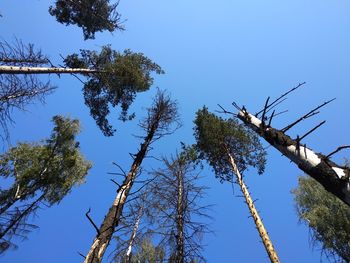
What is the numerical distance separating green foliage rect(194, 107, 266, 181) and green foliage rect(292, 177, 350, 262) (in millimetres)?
3179

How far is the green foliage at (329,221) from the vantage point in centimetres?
1157

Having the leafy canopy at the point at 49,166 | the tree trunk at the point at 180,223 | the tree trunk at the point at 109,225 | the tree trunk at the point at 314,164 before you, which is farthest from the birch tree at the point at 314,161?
the leafy canopy at the point at 49,166

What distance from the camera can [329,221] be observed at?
479 inches

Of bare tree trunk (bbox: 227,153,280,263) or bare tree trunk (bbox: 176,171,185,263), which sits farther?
bare tree trunk (bbox: 227,153,280,263)

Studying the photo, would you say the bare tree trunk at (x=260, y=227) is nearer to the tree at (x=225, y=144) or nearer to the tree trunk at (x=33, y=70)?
the tree at (x=225, y=144)

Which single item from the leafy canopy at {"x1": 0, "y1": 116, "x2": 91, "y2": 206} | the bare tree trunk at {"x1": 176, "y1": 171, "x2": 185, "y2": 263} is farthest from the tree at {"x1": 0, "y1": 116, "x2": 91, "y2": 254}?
the bare tree trunk at {"x1": 176, "y1": 171, "x2": 185, "y2": 263}

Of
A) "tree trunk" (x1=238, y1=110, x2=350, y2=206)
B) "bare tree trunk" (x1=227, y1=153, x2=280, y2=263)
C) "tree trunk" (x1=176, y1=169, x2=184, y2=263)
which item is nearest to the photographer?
"tree trunk" (x1=238, y1=110, x2=350, y2=206)

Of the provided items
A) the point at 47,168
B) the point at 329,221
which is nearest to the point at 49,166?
the point at 47,168

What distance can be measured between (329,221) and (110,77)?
1141cm

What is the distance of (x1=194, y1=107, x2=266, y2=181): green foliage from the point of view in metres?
12.6

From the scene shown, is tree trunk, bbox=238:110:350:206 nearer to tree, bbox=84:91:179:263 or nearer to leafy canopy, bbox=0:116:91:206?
tree, bbox=84:91:179:263

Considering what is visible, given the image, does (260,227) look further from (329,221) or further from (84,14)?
(84,14)

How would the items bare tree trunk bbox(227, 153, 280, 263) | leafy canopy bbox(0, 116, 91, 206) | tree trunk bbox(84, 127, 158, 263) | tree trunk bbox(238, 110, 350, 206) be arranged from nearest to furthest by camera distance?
1. tree trunk bbox(238, 110, 350, 206)
2. tree trunk bbox(84, 127, 158, 263)
3. bare tree trunk bbox(227, 153, 280, 263)
4. leafy canopy bbox(0, 116, 91, 206)

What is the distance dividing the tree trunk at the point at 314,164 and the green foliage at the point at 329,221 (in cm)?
842
